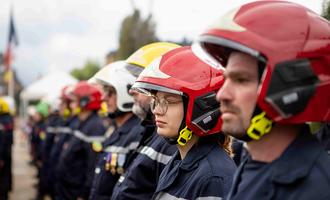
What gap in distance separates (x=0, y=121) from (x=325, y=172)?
31.9ft

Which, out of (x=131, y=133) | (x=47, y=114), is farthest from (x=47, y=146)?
(x=131, y=133)

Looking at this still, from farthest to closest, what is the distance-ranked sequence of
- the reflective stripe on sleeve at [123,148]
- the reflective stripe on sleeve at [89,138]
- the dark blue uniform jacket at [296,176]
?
the reflective stripe on sleeve at [89,138]
the reflective stripe on sleeve at [123,148]
the dark blue uniform jacket at [296,176]

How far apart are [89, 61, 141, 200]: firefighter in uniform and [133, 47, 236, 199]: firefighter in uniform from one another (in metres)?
1.59

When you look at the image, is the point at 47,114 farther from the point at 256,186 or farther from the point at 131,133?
the point at 256,186

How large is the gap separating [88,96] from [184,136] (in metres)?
5.07

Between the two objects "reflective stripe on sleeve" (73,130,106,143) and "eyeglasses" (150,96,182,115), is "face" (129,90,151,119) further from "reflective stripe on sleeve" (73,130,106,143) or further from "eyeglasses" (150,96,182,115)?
"reflective stripe on sleeve" (73,130,106,143)

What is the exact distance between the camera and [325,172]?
6.28ft

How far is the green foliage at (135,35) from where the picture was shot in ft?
61.6

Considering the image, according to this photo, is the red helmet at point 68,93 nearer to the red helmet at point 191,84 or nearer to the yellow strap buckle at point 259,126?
the red helmet at point 191,84

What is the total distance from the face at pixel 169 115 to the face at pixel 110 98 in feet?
7.40

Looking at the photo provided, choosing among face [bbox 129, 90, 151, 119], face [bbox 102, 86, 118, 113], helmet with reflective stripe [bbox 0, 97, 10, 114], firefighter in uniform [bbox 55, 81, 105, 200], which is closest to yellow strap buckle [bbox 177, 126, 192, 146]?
face [bbox 129, 90, 151, 119]

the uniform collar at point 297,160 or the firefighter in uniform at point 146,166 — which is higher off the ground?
the uniform collar at point 297,160

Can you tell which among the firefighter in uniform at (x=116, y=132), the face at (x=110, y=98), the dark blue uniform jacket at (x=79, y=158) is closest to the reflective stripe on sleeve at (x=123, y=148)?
the firefighter in uniform at (x=116, y=132)

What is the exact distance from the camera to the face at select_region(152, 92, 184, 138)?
308 centimetres
